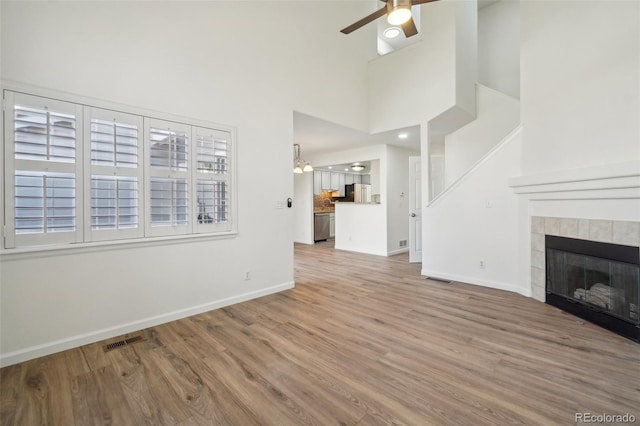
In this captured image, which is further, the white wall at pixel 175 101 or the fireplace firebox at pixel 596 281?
the fireplace firebox at pixel 596 281

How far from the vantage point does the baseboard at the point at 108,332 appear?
2229 mm

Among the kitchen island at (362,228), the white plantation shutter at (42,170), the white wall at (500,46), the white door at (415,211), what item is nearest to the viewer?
the white plantation shutter at (42,170)

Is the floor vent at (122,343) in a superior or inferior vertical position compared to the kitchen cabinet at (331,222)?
inferior

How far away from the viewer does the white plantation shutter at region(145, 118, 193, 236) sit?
2854 mm

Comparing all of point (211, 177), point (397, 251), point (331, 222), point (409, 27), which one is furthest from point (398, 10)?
point (331, 222)

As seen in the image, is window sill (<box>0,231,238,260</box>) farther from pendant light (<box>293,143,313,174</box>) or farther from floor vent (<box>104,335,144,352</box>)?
pendant light (<box>293,143,313,174</box>)

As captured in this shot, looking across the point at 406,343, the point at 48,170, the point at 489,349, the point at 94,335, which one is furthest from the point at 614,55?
the point at 94,335

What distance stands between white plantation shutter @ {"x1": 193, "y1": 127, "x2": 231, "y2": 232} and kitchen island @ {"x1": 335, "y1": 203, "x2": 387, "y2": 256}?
4033mm

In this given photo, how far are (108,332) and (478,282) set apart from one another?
15.3 ft

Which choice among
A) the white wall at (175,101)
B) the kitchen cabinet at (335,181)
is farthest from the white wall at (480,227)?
the kitchen cabinet at (335,181)

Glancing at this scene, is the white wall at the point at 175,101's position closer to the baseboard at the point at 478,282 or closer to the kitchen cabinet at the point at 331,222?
the baseboard at the point at 478,282

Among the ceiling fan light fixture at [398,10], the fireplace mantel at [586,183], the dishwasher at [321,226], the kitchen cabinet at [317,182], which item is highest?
the ceiling fan light fixture at [398,10]

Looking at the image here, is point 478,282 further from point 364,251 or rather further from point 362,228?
point 362,228

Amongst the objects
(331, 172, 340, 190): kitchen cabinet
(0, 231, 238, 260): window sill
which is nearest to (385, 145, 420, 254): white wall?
(331, 172, 340, 190): kitchen cabinet
